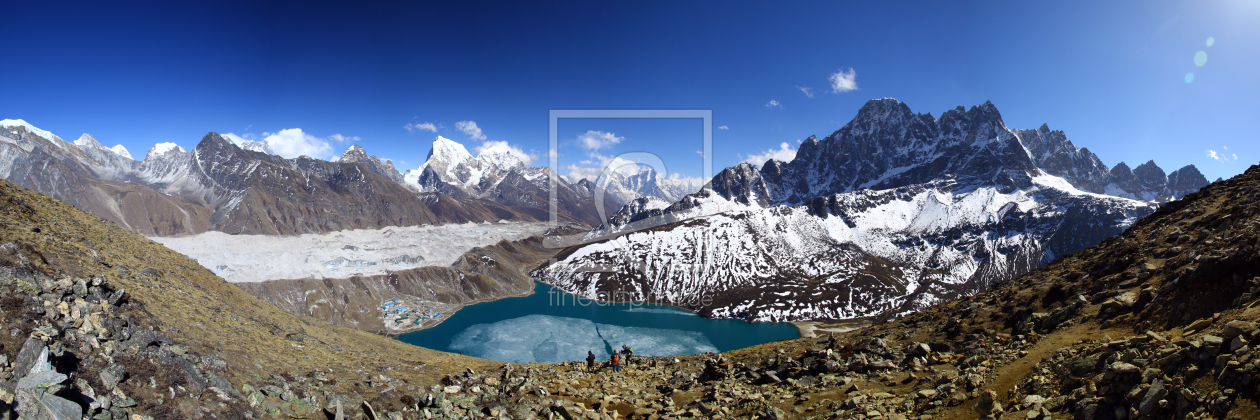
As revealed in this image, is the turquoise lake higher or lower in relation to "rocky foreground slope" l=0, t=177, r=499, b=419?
lower

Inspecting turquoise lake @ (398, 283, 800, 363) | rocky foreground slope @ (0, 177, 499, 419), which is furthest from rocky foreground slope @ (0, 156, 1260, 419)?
turquoise lake @ (398, 283, 800, 363)

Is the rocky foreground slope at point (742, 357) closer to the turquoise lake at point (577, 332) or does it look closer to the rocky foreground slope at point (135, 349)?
the rocky foreground slope at point (135, 349)

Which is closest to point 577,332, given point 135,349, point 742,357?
point 742,357

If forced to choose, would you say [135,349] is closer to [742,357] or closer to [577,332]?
[742,357]

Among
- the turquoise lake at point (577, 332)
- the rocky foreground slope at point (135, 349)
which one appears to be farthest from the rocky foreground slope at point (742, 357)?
the turquoise lake at point (577, 332)

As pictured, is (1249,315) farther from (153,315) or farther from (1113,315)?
(153,315)

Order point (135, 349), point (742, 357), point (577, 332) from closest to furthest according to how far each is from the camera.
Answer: point (135, 349)
point (742, 357)
point (577, 332)

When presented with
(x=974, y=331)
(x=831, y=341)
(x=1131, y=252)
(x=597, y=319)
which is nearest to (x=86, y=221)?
(x=831, y=341)

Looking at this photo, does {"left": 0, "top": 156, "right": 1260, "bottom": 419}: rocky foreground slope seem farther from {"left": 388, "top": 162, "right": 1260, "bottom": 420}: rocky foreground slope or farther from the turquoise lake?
the turquoise lake
